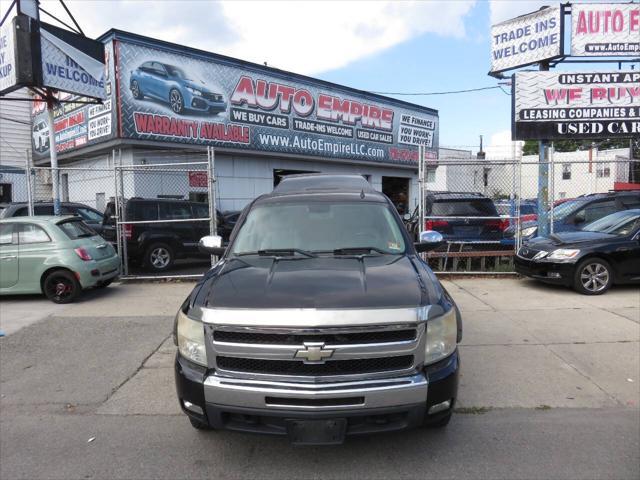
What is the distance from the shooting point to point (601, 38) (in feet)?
36.1

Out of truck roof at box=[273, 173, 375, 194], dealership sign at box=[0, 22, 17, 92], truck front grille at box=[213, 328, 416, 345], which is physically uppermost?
dealership sign at box=[0, 22, 17, 92]

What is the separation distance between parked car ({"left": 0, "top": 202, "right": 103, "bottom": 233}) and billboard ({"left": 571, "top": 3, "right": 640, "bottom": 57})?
11.4 meters

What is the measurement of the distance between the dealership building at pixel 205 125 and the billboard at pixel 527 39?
850cm

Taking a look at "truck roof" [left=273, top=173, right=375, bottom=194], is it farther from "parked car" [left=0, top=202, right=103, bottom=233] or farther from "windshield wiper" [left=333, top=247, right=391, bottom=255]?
"parked car" [left=0, top=202, right=103, bottom=233]

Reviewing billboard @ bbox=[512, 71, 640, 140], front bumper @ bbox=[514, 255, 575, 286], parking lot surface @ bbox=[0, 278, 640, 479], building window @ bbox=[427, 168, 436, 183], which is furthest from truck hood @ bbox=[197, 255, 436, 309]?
building window @ bbox=[427, 168, 436, 183]

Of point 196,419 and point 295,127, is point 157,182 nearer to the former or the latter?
point 295,127

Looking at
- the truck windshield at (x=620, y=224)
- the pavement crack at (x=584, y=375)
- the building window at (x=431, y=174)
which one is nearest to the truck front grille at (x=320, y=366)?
the pavement crack at (x=584, y=375)

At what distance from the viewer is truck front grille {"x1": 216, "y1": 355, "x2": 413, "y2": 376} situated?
295 centimetres

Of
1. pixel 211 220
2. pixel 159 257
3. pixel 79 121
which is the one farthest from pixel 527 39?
pixel 79 121

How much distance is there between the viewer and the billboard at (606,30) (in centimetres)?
1092

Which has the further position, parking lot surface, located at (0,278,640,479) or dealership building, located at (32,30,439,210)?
dealership building, located at (32,30,439,210)

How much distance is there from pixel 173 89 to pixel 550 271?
467 inches

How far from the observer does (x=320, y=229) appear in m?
4.42

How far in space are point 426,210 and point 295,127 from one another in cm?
976
